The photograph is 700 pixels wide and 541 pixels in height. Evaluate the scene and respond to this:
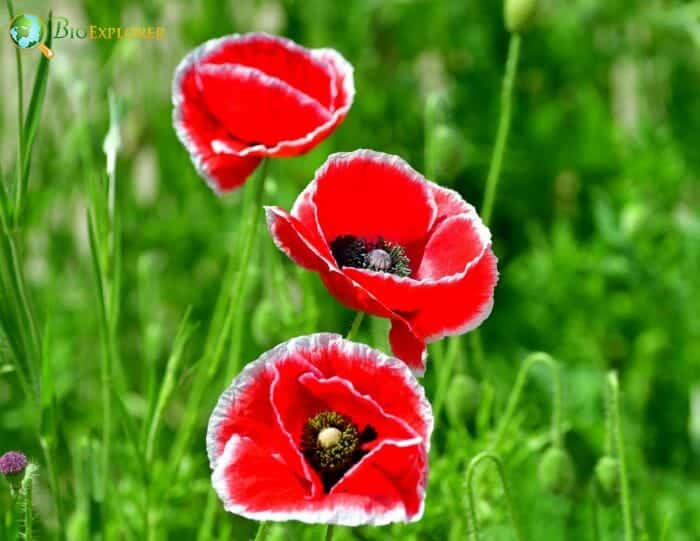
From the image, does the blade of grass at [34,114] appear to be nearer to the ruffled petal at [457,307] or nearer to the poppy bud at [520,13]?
the ruffled petal at [457,307]

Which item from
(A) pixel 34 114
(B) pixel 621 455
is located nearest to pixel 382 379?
(B) pixel 621 455

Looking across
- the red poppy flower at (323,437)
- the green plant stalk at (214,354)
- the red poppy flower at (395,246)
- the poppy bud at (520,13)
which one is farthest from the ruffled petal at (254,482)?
the poppy bud at (520,13)

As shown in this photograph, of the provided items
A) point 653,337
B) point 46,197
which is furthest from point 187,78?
point 653,337

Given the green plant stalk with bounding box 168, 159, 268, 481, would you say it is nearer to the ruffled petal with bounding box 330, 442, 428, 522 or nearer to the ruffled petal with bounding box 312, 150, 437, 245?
the ruffled petal with bounding box 312, 150, 437, 245

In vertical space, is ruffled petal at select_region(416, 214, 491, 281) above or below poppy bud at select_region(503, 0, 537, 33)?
below

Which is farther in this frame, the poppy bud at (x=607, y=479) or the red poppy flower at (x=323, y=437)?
the poppy bud at (x=607, y=479)

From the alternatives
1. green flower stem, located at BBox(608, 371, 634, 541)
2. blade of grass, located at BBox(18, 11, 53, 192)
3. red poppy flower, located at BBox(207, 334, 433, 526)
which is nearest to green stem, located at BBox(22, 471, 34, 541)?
red poppy flower, located at BBox(207, 334, 433, 526)

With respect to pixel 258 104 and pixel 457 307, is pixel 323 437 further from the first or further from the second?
pixel 258 104
